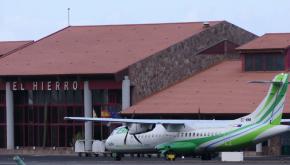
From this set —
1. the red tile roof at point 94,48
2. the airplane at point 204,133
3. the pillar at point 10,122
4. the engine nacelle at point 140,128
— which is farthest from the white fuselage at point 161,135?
the pillar at point 10,122

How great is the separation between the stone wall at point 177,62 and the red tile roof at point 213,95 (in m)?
1.03

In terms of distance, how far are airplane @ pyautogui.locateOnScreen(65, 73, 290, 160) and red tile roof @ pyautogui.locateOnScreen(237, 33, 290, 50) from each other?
66.9 ft

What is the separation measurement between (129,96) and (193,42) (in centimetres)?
1023

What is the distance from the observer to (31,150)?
327ft

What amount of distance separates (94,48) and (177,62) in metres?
7.72

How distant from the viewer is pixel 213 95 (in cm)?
9262

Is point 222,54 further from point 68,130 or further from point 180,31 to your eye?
point 68,130

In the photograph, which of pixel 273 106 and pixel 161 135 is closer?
pixel 273 106

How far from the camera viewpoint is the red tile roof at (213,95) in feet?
292

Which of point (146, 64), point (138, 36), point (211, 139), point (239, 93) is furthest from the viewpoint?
point (138, 36)

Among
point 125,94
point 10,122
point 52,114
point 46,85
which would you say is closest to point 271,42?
point 125,94

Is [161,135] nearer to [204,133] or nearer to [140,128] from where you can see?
[140,128]

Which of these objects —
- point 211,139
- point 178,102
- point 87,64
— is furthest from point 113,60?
point 211,139

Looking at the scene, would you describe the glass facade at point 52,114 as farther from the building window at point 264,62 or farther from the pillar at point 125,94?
the building window at point 264,62
